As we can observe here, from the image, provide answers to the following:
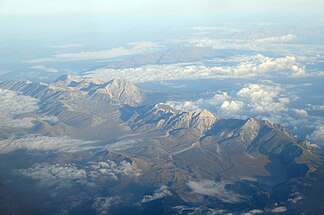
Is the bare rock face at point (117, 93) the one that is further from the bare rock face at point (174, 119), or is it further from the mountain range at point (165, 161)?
the bare rock face at point (174, 119)

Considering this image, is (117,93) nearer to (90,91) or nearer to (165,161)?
(90,91)

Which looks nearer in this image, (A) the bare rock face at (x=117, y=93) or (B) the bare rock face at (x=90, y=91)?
(B) the bare rock face at (x=90, y=91)

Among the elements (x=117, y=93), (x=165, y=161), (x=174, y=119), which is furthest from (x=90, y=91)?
(x=165, y=161)

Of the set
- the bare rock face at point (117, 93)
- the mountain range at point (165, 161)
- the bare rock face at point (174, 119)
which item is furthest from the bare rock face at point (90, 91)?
the bare rock face at point (174, 119)

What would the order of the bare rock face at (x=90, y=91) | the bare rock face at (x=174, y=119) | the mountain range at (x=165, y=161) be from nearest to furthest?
the mountain range at (x=165, y=161) < the bare rock face at (x=174, y=119) < the bare rock face at (x=90, y=91)

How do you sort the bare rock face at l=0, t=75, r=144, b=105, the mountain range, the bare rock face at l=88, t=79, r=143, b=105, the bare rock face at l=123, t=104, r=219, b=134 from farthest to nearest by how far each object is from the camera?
the bare rock face at l=88, t=79, r=143, b=105, the bare rock face at l=0, t=75, r=144, b=105, the bare rock face at l=123, t=104, r=219, b=134, the mountain range

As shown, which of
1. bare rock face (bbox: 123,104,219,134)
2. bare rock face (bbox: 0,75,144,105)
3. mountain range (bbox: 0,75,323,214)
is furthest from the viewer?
bare rock face (bbox: 0,75,144,105)

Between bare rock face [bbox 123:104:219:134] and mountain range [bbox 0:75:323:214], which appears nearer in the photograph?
mountain range [bbox 0:75:323:214]

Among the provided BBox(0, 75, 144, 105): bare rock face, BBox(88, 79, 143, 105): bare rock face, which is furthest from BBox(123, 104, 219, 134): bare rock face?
BBox(88, 79, 143, 105): bare rock face

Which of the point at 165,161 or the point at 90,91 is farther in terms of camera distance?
the point at 90,91

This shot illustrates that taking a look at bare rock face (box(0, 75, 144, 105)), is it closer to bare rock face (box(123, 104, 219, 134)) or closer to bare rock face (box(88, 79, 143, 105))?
bare rock face (box(88, 79, 143, 105))

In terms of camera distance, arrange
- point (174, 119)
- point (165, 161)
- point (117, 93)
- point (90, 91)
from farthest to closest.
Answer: point (117, 93)
point (90, 91)
point (174, 119)
point (165, 161)

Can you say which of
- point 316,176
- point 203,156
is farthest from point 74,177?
point 316,176
